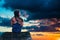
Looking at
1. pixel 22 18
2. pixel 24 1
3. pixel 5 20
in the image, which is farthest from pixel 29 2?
pixel 5 20

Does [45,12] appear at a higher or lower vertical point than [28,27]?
higher


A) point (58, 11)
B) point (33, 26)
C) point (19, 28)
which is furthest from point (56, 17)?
Result: point (19, 28)

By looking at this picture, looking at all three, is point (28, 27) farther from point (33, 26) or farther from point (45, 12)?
point (45, 12)

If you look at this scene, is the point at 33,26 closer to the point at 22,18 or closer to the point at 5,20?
the point at 22,18

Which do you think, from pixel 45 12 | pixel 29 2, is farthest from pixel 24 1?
pixel 45 12

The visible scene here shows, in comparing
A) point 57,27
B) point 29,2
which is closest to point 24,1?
point 29,2

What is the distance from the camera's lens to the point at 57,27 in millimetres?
3053

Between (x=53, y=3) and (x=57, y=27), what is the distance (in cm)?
36

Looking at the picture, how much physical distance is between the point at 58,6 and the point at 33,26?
472mm

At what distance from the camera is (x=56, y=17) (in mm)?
3047

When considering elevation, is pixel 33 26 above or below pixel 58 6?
below

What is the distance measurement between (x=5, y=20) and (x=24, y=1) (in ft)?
1.29

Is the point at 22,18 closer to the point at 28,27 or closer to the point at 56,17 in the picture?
the point at 28,27

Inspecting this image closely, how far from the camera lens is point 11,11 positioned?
9.87 feet
